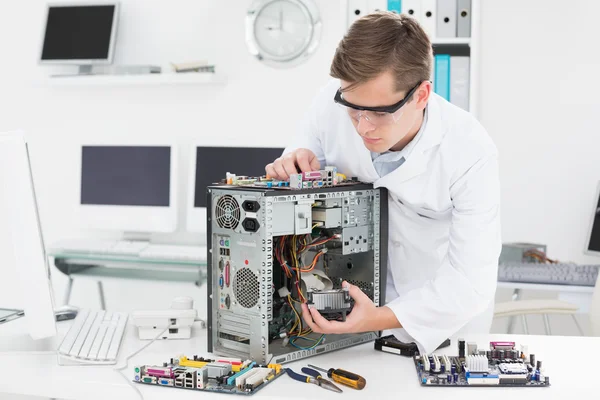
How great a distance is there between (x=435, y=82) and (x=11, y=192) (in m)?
2.09

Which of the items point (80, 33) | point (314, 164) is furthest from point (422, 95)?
point (80, 33)

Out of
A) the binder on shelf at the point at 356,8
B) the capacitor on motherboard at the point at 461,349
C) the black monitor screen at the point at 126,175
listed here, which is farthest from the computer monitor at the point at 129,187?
the capacitor on motherboard at the point at 461,349

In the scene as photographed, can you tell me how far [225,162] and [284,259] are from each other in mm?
1865

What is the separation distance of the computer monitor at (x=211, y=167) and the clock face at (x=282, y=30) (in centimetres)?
60

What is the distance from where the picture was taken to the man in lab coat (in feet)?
4.42

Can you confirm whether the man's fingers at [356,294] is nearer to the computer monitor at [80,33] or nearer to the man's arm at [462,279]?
the man's arm at [462,279]

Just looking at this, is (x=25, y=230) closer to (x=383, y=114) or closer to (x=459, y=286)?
(x=383, y=114)

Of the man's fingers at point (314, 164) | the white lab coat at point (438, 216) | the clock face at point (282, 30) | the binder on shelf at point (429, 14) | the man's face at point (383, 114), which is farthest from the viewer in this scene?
the clock face at point (282, 30)

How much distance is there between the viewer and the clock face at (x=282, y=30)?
347cm

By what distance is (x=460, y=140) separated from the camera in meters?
1.51

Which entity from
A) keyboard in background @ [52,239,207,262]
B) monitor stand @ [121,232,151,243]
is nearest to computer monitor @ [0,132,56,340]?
keyboard in background @ [52,239,207,262]

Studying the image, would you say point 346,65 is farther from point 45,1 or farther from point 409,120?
point 45,1

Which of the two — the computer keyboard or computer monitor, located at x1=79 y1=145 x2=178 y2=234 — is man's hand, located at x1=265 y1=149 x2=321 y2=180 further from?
computer monitor, located at x1=79 y1=145 x2=178 y2=234

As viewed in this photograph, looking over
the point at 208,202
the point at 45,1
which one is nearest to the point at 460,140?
the point at 208,202
